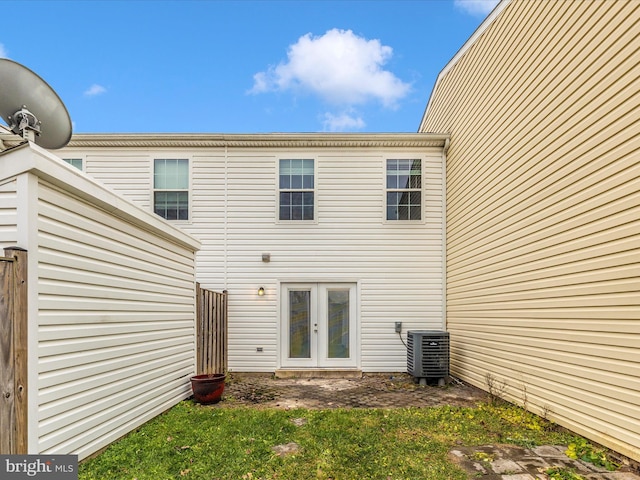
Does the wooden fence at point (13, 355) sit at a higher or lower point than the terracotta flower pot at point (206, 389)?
higher

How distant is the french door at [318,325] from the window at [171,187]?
272 centimetres

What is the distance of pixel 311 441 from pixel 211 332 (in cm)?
316

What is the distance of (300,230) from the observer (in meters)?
7.01

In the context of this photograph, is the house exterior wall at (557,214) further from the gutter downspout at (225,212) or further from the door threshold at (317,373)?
the gutter downspout at (225,212)

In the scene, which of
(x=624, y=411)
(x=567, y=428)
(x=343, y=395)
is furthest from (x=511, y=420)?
(x=343, y=395)

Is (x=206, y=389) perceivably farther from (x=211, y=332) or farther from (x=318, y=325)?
(x=318, y=325)

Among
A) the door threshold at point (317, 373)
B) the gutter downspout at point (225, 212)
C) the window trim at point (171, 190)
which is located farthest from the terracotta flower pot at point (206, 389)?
the window trim at point (171, 190)

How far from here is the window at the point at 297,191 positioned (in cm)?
708

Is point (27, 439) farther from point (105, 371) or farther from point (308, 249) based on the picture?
point (308, 249)

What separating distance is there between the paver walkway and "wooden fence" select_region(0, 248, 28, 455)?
276 cm

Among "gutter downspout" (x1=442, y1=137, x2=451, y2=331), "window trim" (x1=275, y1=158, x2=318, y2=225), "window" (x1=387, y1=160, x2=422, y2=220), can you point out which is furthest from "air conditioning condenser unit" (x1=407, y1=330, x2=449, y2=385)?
"window trim" (x1=275, y1=158, x2=318, y2=225)

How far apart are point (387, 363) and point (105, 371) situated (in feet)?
16.5

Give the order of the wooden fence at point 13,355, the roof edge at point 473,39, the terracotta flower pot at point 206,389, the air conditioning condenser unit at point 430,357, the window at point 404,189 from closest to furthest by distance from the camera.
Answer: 1. the wooden fence at point 13,355
2. the terracotta flower pot at point 206,389
3. the roof edge at point 473,39
4. the air conditioning condenser unit at point 430,357
5. the window at point 404,189

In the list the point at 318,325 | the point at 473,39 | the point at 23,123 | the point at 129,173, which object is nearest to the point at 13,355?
the point at 23,123
